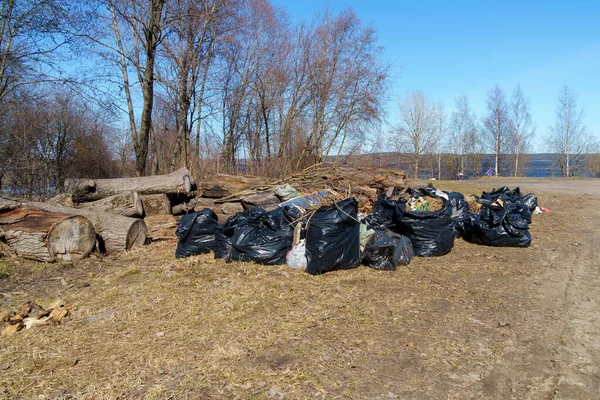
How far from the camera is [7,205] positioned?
18.3 feet

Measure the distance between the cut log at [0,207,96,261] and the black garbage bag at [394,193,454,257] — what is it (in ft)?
14.9

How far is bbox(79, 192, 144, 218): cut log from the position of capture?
22.6ft

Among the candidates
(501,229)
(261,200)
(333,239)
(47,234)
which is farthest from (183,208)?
(501,229)

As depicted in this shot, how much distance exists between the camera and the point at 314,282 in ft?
14.4

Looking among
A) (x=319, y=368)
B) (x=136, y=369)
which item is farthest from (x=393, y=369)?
(x=136, y=369)

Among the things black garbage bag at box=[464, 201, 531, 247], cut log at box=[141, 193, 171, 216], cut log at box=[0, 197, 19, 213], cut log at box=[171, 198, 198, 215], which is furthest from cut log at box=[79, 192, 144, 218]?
black garbage bag at box=[464, 201, 531, 247]

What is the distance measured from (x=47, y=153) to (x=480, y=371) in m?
13.4

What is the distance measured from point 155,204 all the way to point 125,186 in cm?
69

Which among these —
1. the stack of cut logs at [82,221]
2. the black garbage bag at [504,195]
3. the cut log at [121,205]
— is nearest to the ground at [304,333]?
the stack of cut logs at [82,221]

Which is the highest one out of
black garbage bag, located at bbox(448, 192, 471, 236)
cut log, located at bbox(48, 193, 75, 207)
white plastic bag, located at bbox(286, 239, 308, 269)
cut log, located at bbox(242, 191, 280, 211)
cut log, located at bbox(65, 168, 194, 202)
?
cut log, located at bbox(65, 168, 194, 202)

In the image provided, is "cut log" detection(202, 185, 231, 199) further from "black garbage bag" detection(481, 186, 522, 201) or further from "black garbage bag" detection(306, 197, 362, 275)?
"black garbage bag" detection(481, 186, 522, 201)

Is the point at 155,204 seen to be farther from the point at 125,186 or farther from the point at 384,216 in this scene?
the point at 384,216

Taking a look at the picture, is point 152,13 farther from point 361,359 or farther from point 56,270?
point 361,359

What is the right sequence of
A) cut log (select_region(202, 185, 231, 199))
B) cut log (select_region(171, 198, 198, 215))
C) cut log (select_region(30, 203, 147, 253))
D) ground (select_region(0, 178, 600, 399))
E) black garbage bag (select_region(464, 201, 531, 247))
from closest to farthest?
ground (select_region(0, 178, 600, 399)) → cut log (select_region(30, 203, 147, 253)) → black garbage bag (select_region(464, 201, 531, 247)) → cut log (select_region(171, 198, 198, 215)) → cut log (select_region(202, 185, 231, 199))
